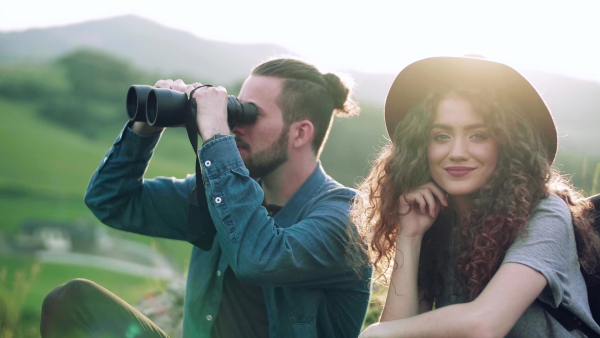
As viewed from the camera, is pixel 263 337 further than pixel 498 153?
Yes

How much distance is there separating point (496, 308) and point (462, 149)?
19.3 inches

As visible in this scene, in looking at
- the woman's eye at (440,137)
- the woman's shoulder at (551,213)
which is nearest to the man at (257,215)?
the woman's eye at (440,137)

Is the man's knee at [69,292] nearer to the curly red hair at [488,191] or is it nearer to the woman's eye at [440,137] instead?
the curly red hair at [488,191]

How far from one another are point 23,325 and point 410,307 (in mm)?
2040

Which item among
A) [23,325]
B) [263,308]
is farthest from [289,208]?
[23,325]

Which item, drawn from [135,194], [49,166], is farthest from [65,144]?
[135,194]

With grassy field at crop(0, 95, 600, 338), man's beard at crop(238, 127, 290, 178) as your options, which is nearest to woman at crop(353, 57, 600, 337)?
man's beard at crop(238, 127, 290, 178)

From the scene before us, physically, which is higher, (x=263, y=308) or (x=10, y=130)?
(x=263, y=308)

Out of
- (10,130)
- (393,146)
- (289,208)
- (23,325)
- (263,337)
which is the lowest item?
(10,130)

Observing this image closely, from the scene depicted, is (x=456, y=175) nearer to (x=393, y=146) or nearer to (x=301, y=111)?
(x=393, y=146)

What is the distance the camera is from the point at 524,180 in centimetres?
187

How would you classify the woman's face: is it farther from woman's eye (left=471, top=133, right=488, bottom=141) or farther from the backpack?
the backpack

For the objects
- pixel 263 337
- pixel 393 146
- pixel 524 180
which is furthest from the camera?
pixel 263 337

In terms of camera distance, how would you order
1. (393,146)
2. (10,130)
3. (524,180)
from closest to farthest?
1. (524,180)
2. (393,146)
3. (10,130)
